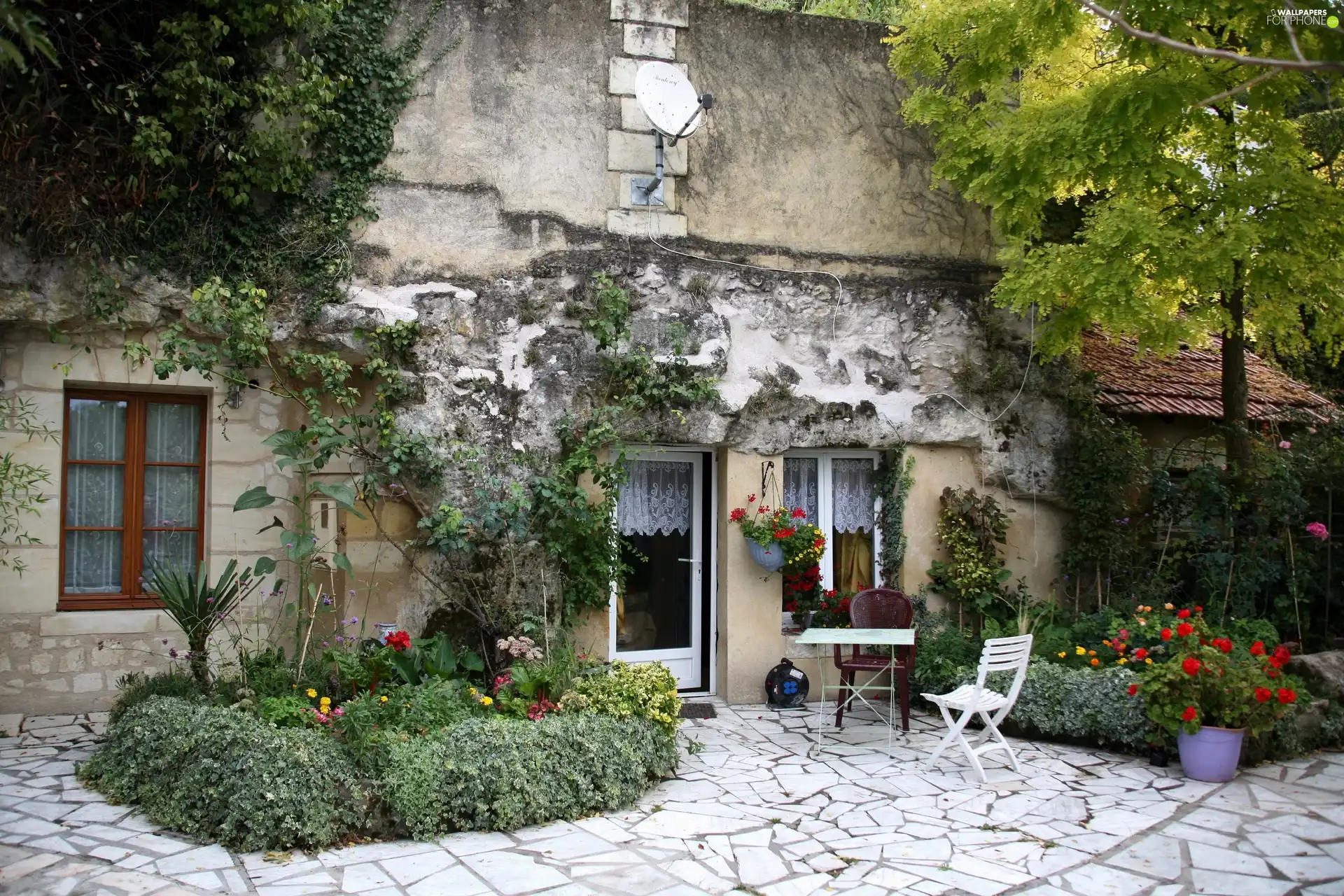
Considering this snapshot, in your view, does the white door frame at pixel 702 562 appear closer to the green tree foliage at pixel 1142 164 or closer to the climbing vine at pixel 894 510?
the climbing vine at pixel 894 510

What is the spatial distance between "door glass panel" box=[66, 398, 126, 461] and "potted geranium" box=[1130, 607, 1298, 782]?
7.18m

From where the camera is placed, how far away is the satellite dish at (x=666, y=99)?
24.7 ft

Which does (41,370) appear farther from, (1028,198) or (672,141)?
(1028,198)

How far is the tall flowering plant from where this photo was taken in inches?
237

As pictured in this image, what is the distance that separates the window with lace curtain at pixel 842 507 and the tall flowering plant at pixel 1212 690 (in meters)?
2.69

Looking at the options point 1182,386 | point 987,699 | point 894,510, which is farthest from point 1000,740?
point 1182,386

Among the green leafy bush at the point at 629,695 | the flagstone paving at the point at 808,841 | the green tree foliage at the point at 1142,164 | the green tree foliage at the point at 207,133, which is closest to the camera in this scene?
the flagstone paving at the point at 808,841

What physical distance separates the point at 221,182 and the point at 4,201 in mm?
1317

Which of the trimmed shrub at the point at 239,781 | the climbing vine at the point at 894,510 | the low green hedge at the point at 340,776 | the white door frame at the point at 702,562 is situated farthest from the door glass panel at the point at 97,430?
the climbing vine at the point at 894,510

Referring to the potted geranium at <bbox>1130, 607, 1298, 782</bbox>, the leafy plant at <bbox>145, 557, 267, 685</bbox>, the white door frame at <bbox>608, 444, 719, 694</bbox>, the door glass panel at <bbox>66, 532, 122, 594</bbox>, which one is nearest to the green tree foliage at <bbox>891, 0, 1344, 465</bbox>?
the potted geranium at <bbox>1130, 607, 1298, 782</bbox>

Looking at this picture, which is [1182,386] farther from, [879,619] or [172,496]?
[172,496]

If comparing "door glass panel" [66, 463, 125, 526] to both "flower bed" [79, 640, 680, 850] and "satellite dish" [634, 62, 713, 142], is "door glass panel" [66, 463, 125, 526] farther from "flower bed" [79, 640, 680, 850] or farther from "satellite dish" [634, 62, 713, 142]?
"satellite dish" [634, 62, 713, 142]

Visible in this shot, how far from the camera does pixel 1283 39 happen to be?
22.0ft

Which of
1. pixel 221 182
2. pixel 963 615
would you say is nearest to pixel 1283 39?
pixel 963 615
